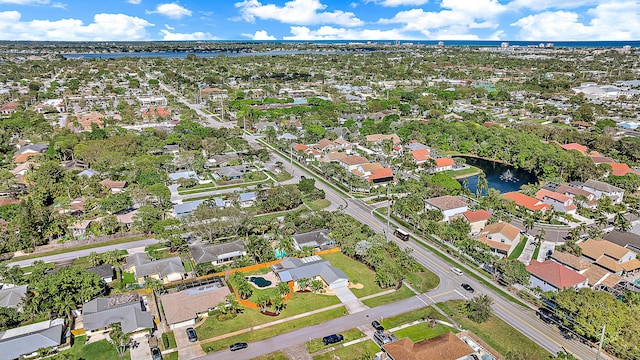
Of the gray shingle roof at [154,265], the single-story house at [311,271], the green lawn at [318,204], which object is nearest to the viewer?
the single-story house at [311,271]

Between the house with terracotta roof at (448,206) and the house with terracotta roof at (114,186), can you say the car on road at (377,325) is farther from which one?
the house with terracotta roof at (114,186)

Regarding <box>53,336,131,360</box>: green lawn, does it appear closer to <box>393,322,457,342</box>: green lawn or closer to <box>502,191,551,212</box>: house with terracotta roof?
<box>393,322,457,342</box>: green lawn

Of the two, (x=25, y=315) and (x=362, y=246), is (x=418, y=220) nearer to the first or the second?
(x=362, y=246)

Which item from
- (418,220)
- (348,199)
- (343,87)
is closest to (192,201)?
(348,199)

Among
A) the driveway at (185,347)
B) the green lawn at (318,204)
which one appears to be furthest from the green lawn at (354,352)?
the green lawn at (318,204)

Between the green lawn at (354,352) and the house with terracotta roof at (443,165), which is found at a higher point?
the house with terracotta roof at (443,165)

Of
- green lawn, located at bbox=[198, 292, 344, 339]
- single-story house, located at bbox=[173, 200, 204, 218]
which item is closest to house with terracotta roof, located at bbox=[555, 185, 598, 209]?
green lawn, located at bbox=[198, 292, 344, 339]

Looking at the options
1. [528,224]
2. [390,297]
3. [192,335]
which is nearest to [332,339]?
[390,297]
